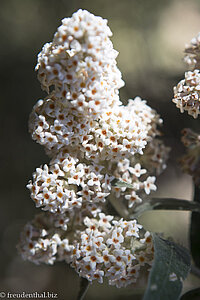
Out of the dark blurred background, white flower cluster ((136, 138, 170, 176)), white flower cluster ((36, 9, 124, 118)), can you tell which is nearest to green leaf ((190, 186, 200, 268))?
white flower cluster ((136, 138, 170, 176))

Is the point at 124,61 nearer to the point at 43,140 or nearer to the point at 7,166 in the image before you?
the point at 7,166

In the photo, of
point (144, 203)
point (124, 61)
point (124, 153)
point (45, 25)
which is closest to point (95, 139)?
point (124, 153)

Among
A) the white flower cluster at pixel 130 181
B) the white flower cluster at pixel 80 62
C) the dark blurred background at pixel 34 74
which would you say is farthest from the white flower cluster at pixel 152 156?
the dark blurred background at pixel 34 74

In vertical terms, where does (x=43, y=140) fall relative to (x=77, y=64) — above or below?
below

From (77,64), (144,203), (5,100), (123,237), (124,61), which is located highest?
(124,61)

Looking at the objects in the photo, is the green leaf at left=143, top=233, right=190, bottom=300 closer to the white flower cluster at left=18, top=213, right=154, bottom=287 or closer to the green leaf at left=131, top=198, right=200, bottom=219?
the white flower cluster at left=18, top=213, right=154, bottom=287

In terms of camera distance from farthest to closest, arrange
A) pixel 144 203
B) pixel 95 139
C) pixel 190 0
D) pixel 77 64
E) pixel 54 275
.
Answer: pixel 190 0
pixel 54 275
pixel 144 203
pixel 95 139
pixel 77 64
